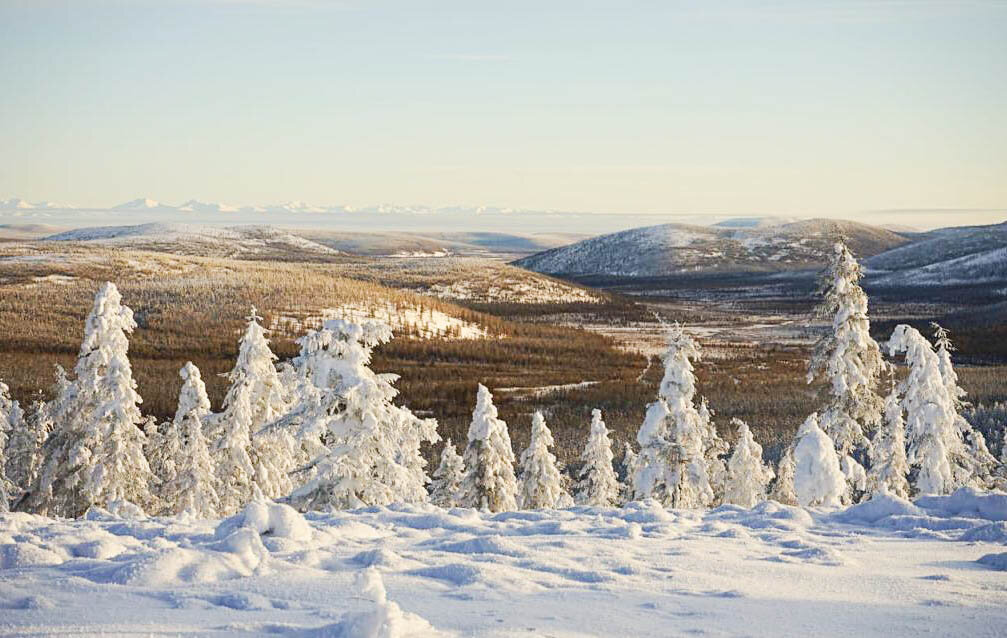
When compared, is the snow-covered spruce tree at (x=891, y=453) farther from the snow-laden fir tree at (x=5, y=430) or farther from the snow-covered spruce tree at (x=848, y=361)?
the snow-laden fir tree at (x=5, y=430)

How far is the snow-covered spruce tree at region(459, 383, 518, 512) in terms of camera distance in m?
25.1

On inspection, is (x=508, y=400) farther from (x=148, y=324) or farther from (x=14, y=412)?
(x=148, y=324)

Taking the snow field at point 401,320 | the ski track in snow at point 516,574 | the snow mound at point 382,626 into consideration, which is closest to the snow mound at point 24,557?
the ski track in snow at point 516,574

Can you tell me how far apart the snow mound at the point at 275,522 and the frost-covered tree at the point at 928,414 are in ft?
67.3

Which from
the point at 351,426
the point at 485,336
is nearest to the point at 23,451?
the point at 351,426

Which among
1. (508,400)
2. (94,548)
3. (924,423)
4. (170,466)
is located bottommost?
(508,400)

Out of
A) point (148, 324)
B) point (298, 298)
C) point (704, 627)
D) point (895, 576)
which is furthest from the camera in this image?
point (298, 298)

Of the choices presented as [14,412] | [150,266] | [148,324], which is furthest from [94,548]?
[150,266]

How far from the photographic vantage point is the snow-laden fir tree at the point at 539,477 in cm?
2798

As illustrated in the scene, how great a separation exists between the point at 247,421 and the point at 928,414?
70.4ft

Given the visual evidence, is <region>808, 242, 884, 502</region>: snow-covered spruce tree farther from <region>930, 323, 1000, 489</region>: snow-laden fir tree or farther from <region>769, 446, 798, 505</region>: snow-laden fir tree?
<region>769, 446, 798, 505</region>: snow-laden fir tree

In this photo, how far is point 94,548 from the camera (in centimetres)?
783

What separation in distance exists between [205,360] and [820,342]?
2305 inches

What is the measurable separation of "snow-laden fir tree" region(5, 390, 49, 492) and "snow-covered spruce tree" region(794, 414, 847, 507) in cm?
2852
